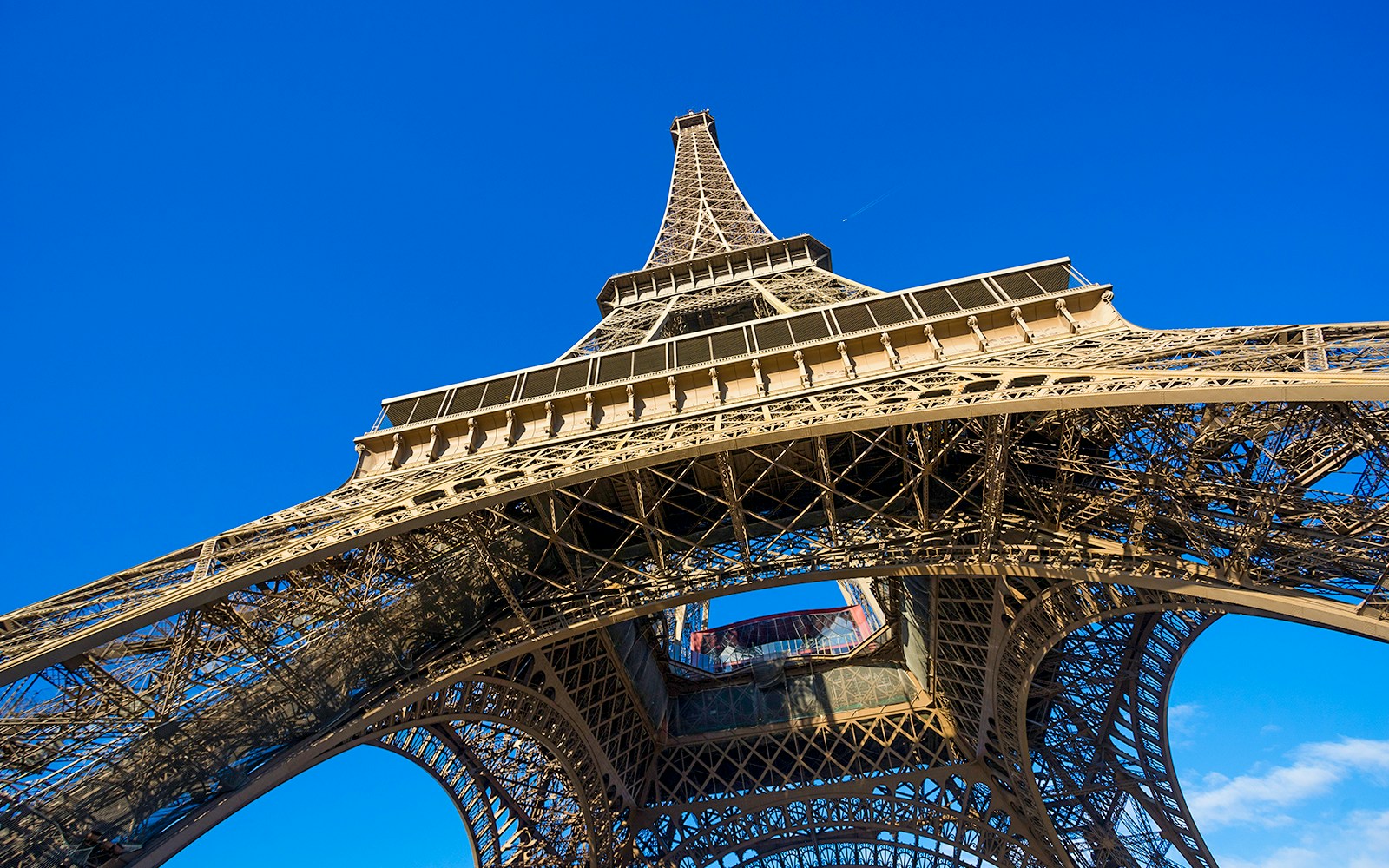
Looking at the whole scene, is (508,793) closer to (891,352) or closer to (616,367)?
(616,367)

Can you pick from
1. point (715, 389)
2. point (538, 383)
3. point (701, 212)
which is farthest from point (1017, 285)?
point (701, 212)

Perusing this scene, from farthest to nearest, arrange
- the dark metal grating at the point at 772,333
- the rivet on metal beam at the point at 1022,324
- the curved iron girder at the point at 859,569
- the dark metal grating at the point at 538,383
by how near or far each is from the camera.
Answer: the dark metal grating at the point at 538,383 < the dark metal grating at the point at 772,333 < the rivet on metal beam at the point at 1022,324 < the curved iron girder at the point at 859,569

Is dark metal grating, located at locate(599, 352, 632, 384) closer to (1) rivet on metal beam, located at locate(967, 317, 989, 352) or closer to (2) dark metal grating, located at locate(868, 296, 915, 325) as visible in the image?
(2) dark metal grating, located at locate(868, 296, 915, 325)

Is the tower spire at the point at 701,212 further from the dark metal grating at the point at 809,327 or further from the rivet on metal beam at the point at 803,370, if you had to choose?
the rivet on metal beam at the point at 803,370

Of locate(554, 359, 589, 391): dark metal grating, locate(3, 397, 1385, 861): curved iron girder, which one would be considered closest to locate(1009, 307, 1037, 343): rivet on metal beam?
locate(3, 397, 1385, 861): curved iron girder

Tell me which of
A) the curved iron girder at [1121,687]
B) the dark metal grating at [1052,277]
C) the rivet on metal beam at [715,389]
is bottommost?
the curved iron girder at [1121,687]

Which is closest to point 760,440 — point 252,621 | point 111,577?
point 252,621

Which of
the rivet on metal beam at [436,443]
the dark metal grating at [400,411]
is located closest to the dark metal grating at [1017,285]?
the rivet on metal beam at [436,443]
